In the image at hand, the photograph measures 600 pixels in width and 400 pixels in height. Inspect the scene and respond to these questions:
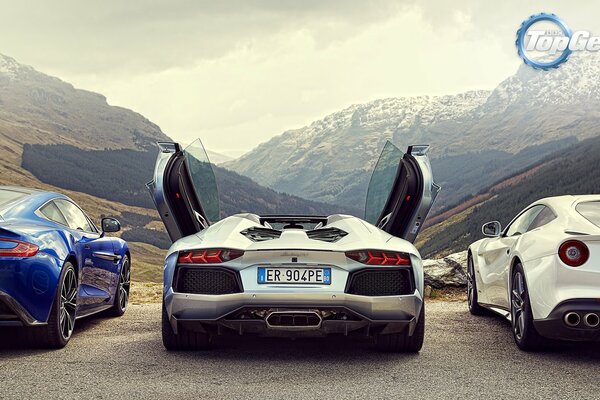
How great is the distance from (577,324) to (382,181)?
3291 mm

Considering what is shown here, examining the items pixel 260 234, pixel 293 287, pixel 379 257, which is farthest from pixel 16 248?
pixel 379 257

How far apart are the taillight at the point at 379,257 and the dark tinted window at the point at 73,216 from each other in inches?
123

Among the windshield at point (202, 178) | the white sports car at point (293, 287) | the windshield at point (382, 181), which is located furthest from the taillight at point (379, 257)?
the windshield at point (202, 178)

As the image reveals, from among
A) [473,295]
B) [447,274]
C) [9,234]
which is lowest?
[447,274]

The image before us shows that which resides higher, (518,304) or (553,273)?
(553,273)

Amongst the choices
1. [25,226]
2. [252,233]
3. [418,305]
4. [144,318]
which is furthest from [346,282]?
[144,318]

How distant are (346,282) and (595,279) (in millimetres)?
1853

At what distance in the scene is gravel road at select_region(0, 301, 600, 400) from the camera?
4.96 meters

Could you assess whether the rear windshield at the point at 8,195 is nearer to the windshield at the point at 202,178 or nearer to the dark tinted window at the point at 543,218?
the windshield at the point at 202,178

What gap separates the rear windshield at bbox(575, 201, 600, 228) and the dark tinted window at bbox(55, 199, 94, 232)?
474 centimetres

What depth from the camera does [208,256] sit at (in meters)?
6.02

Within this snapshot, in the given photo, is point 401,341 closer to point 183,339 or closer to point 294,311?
point 294,311

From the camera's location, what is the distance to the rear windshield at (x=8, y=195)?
6793 millimetres

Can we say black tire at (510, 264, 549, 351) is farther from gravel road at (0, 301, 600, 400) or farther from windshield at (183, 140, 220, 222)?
windshield at (183, 140, 220, 222)
